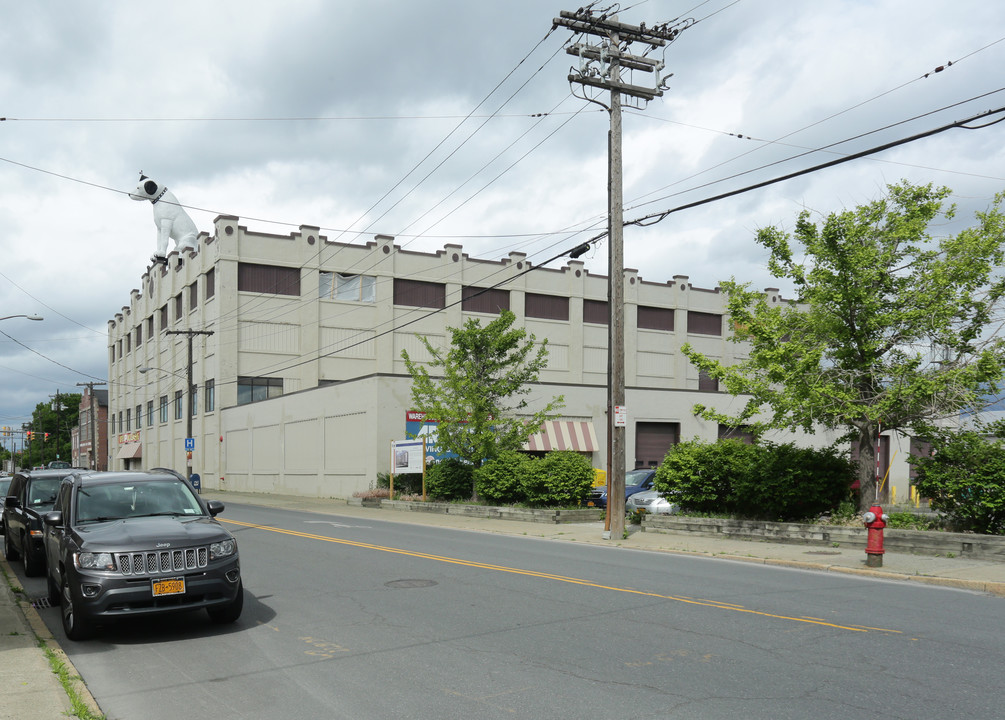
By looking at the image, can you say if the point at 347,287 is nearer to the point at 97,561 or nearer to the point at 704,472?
the point at 704,472

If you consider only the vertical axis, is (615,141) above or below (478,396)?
above

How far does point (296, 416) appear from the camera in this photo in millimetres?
46344

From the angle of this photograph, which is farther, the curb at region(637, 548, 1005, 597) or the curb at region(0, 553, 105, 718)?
the curb at region(637, 548, 1005, 597)

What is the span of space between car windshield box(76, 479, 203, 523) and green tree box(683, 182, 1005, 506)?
37.7 ft

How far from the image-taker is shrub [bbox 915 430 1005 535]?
14.7 meters

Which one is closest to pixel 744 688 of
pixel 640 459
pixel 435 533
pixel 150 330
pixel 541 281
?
pixel 435 533

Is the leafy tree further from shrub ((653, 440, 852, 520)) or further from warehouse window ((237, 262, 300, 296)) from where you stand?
shrub ((653, 440, 852, 520))

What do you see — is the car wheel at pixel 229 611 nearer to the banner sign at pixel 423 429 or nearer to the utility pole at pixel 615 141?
the utility pole at pixel 615 141

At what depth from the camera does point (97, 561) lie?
839cm

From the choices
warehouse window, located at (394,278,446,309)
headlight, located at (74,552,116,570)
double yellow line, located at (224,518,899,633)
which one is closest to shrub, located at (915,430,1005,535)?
double yellow line, located at (224,518,899,633)

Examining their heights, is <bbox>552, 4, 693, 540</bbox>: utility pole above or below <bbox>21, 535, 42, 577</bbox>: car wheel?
above

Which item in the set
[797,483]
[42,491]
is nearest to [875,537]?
[797,483]

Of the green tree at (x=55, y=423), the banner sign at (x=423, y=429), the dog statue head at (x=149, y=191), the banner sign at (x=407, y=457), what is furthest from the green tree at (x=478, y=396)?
the green tree at (x=55, y=423)

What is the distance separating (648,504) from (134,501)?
16.9 meters
